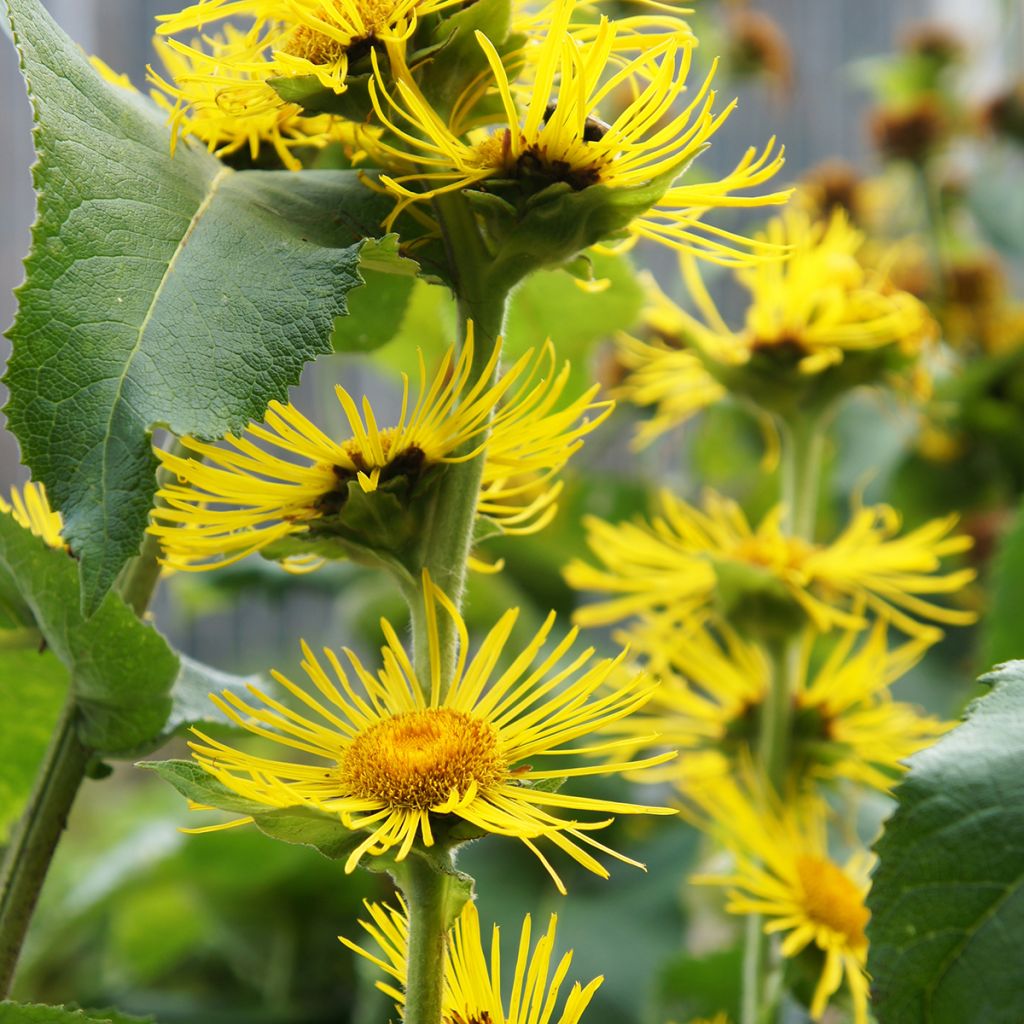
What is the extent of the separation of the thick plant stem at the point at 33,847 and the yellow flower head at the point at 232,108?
0.46ft

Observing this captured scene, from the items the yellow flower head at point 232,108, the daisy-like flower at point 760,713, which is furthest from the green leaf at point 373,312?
the daisy-like flower at point 760,713

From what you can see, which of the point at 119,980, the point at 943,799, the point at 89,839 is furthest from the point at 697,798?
the point at 89,839

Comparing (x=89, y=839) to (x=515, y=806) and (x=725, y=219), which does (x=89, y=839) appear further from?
(x=515, y=806)

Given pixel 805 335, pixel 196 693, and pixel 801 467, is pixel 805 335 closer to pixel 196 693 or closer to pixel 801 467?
pixel 801 467

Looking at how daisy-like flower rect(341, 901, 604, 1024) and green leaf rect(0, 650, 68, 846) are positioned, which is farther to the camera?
green leaf rect(0, 650, 68, 846)

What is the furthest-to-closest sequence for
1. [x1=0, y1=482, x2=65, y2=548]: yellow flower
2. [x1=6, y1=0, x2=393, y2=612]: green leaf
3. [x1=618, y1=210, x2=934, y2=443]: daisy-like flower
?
[x1=618, y1=210, x2=934, y2=443]: daisy-like flower < [x1=0, y1=482, x2=65, y2=548]: yellow flower < [x1=6, y1=0, x2=393, y2=612]: green leaf

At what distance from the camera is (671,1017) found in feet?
1.73

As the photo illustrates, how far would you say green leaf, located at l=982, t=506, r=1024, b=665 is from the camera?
41cm

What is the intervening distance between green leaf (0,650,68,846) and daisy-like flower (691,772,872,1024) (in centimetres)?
18

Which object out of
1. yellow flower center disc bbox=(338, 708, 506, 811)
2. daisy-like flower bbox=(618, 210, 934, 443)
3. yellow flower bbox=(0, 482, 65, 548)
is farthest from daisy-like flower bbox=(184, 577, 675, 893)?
daisy-like flower bbox=(618, 210, 934, 443)

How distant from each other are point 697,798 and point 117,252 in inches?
9.6

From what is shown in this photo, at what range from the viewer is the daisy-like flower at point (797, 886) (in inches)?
13.7

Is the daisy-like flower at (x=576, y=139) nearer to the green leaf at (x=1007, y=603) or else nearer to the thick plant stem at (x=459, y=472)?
the thick plant stem at (x=459, y=472)

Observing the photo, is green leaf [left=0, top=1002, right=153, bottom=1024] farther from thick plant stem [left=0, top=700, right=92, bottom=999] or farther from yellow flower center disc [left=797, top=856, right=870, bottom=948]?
yellow flower center disc [left=797, top=856, right=870, bottom=948]
